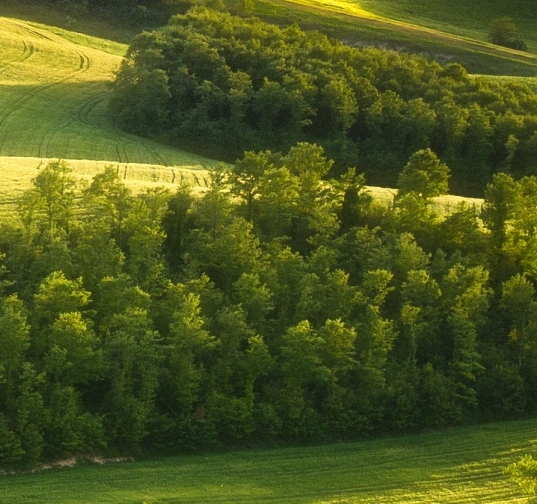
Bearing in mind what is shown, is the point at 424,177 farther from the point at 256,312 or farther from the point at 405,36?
the point at 405,36

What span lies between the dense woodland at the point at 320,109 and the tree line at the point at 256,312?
82.4 ft

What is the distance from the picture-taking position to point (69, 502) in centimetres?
3894

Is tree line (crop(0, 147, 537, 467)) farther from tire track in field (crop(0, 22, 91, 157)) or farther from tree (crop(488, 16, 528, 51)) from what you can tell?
tree (crop(488, 16, 528, 51))

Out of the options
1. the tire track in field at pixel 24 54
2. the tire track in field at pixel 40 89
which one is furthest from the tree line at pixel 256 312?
the tire track in field at pixel 24 54

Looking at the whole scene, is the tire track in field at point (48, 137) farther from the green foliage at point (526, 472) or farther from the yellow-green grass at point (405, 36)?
the green foliage at point (526, 472)

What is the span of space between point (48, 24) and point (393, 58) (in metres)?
46.0

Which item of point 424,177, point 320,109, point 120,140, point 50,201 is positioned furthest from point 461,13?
point 50,201

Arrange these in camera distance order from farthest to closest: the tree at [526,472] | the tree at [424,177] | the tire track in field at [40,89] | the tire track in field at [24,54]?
the tire track in field at [24,54] → the tire track in field at [40,89] → the tree at [424,177] → the tree at [526,472]

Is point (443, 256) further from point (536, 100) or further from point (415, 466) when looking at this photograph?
point (536, 100)

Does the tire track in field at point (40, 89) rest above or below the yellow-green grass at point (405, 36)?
below

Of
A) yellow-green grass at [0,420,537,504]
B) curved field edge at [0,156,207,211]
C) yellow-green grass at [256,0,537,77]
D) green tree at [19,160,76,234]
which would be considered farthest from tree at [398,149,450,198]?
yellow-green grass at [256,0,537,77]

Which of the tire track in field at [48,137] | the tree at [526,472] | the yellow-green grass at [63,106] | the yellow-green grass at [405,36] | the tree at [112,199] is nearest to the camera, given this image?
the tree at [526,472]

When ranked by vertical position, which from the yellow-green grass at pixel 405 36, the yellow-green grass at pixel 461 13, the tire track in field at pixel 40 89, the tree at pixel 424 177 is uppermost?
the yellow-green grass at pixel 461 13

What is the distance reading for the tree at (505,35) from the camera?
464ft
